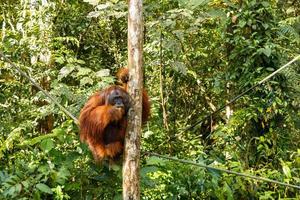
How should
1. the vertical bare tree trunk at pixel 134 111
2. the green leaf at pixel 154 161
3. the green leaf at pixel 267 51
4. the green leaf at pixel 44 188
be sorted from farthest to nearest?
the green leaf at pixel 267 51 < the green leaf at pixel 154 161 < the green leaf at pixel 44 188 < the vertical bare tree trunk at pixel 134 111

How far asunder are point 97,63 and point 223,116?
2.07 meters

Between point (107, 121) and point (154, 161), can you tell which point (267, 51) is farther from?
point (107, 121)

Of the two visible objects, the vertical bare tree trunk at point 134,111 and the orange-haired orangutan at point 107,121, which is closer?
the vertical bare tree trunk at point 134,111

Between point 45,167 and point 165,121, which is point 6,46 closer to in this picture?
point 45,167

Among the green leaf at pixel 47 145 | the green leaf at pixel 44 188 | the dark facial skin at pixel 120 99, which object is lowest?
the green leaf at pixel 44 188

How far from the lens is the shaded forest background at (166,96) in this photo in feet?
11.7

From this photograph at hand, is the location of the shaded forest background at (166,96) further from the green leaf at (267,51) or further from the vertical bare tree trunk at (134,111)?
the vertical bare tree trunk at (134,111)

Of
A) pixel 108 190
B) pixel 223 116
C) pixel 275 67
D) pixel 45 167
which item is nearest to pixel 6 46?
pixel 45 167

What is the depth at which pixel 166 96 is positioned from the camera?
666 centimetres

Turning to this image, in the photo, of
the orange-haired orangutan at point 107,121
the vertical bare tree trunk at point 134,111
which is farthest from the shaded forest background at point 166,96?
the orange-haired orangutan at point 107,121

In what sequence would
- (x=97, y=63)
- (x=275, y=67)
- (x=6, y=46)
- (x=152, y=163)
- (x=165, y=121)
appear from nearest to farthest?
(x=152, y=163) < (x=6, y=46) < (x=275, y=67) < (x=165, y=121) < (x=97, y=63)

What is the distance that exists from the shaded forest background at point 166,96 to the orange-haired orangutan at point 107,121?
1.43ft

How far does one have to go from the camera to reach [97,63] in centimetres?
674

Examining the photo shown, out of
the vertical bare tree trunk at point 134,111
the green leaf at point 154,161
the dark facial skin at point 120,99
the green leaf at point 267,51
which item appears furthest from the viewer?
the green leaf at point 267,51
